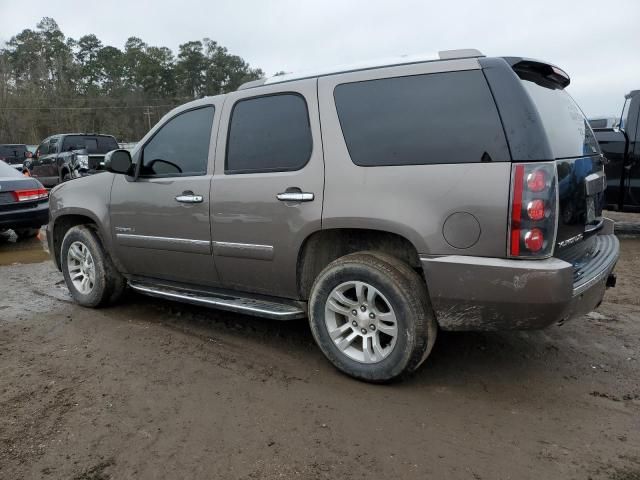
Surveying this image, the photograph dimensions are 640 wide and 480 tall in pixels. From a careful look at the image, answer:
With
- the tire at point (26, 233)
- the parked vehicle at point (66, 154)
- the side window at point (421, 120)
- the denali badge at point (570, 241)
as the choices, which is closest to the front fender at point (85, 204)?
the side window at point (421, 120)

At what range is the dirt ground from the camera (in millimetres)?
2330

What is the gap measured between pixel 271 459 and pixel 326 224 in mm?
1382

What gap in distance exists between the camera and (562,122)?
9.84 ft

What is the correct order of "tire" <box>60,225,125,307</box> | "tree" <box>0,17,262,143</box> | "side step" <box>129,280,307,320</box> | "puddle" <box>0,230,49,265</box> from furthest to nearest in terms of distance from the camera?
"tree" <box>0,17,262,143</box>, "puddle" <box>0,230,49,265</box>, "tire" <box>60,225,125,307</box>, "side step" <box>129,280,307,320</box>

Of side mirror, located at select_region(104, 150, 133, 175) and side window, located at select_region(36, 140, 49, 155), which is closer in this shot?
side mirror, located at select_region(104, 150, 133, 175)

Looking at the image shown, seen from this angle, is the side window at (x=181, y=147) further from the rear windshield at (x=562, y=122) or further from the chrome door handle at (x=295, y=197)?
the rear windshield at (x=562, y=122)

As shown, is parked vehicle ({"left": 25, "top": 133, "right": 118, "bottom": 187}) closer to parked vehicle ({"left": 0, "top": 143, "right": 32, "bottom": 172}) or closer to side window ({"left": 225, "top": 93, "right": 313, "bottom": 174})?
parked vehicle ({"left": 0, "top": 143, "right": 32, "bottom": 172})

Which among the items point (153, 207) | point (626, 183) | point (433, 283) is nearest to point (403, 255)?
point (433, 283)

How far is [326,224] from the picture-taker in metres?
3.10

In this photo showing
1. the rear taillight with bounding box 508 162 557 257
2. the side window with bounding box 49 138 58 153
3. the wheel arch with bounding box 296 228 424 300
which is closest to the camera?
the rear taillight with bounding box 508 162 557 257

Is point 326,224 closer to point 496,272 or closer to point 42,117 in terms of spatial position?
point 496,272

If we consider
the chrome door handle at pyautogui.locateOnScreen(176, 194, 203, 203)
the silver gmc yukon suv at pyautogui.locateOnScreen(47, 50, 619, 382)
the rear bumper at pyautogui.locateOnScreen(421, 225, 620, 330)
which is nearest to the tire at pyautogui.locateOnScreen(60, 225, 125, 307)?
the silver gmc yukon suv at pyautogui.locateOnScreen(47, 50, 619, 382)

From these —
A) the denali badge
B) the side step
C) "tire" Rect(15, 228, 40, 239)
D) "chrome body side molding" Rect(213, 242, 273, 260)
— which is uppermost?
the denali badge

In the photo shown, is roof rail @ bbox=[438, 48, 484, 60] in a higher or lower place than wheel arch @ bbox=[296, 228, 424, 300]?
higher
